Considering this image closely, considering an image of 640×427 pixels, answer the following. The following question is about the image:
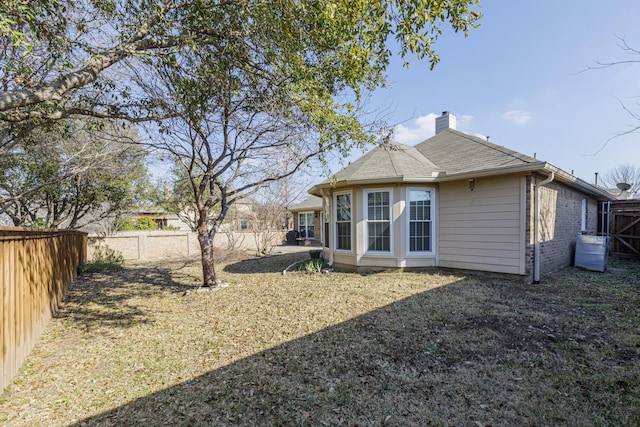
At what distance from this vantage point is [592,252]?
9102mm

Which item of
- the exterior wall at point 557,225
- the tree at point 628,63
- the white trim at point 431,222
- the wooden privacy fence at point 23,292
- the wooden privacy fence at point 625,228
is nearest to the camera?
the wooden privacy fence at point 23,292

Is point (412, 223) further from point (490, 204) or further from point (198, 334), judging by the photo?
point (198, 334)

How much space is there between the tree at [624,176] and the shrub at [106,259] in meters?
49.3

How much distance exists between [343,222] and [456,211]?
10.7ft

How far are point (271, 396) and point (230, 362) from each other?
3.13 feet

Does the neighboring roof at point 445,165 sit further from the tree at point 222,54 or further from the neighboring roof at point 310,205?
the neighboring roof at point 310,205

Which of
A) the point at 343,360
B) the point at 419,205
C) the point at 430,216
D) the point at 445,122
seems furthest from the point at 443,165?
the point at 343,360

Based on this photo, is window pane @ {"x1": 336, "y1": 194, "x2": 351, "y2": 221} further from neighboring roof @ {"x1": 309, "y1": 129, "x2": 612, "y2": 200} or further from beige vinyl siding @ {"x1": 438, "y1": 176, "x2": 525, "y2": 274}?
beige vinyl siding @ {"x1": 438, "y1": 176, "x2": 525, "y2": 274}

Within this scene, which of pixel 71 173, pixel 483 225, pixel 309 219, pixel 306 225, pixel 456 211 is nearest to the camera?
pixel 483 225

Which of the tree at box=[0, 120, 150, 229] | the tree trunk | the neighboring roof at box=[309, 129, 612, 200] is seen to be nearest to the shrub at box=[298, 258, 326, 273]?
the neighboring roof at box=[309, 129, 612, 200]

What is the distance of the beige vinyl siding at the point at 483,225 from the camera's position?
24.2ft

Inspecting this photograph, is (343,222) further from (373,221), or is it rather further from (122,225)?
(122,225)

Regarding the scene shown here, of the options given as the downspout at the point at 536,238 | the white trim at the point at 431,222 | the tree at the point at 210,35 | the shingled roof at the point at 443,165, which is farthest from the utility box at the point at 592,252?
the tree at the point at 210,35

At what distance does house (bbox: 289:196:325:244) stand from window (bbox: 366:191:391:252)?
12.1 meters
